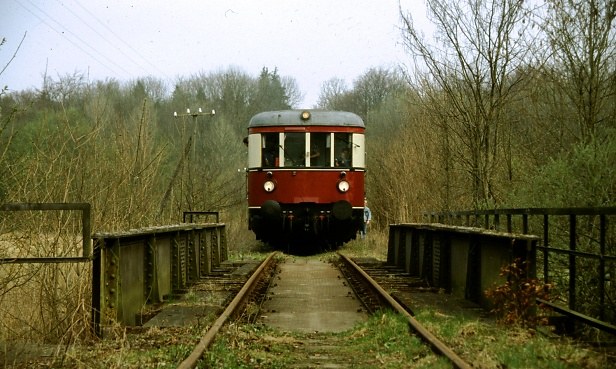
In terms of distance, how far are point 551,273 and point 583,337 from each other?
2802mm

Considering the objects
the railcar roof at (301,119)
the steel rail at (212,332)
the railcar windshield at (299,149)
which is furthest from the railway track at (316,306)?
the railcar roof at (301,119)

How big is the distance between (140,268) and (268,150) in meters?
11.0

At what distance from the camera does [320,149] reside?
2016cm

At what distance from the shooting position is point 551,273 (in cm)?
1065

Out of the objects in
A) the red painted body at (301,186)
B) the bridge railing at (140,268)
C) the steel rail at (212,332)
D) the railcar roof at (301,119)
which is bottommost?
the steel rail at (212,332)

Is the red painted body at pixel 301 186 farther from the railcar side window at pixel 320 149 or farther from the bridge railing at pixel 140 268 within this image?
the bridge railing at pixel 140 268

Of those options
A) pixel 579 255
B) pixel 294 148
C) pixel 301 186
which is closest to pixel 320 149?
pixel 294 148

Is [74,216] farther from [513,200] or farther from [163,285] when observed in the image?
[513,200]

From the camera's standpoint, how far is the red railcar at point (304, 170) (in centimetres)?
1994

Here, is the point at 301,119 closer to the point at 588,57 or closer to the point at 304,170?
the point at 304,170

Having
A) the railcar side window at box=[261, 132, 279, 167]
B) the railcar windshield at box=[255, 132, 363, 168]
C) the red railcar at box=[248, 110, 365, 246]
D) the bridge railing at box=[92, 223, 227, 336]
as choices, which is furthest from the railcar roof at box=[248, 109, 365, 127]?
the bridge railing at box=[92, 223, 227, 336]

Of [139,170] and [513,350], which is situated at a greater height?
[139,170]

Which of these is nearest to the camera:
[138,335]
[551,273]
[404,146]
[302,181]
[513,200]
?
[138,335]

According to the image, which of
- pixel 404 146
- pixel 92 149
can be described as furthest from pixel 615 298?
pixel 404 146
